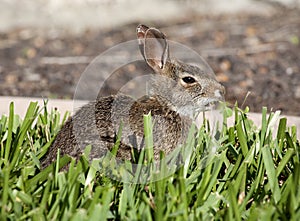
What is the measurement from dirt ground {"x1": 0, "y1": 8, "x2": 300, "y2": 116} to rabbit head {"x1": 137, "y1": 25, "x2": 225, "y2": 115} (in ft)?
6.17

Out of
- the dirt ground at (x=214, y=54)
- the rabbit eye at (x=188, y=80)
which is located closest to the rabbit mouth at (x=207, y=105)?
the rabbit eye at (x=188, y=80)

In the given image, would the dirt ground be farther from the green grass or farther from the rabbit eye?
the green grass

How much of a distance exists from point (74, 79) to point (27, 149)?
3.23 meters

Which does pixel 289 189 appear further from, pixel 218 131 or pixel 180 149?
pixel 218 131

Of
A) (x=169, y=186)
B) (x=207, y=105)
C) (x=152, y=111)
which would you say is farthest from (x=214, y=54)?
(x=169, y=186)

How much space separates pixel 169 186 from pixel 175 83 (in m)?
1.01

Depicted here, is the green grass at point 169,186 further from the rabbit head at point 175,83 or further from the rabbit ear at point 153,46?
the rabbit ear at point 153,46

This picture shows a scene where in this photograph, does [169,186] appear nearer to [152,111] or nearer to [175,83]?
[152,111]

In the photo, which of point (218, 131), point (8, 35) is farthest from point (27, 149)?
point (8, 35)

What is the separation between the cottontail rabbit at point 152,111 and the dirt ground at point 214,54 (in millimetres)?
1919

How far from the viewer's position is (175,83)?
3.63 meters

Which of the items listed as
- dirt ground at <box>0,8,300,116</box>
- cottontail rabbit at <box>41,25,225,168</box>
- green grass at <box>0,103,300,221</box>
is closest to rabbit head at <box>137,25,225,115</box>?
cottontail rabbit at <box>41,25,225,168</box>

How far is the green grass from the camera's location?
2.60 meters

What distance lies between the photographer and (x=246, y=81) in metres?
6.34
